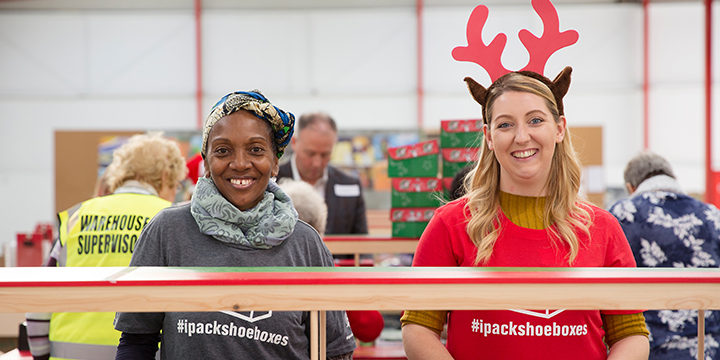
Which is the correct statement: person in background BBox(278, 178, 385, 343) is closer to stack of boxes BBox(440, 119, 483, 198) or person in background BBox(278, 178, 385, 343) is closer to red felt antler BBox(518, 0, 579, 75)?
stack of boxes BBox(440, 119, 483, 198)

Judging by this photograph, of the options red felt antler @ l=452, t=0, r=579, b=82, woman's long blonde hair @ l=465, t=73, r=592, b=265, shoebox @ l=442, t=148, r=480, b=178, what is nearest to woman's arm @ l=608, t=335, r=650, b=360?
woman's long blonde hair @ l=465, t=73, r=592, b=265

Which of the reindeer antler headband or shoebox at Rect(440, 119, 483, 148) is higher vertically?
the reindeer antler headband

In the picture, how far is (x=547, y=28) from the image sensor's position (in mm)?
1587

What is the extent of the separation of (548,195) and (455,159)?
157cm

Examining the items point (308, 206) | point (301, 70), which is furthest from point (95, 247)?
point (301, 70)

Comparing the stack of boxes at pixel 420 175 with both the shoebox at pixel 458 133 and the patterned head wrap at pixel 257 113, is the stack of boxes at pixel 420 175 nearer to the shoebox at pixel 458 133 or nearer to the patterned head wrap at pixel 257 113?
the shoebox at pixel 458 133

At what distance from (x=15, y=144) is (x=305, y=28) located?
6.09 m

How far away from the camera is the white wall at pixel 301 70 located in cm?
1112

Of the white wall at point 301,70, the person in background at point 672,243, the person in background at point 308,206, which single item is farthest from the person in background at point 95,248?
the white wall at point 301,70

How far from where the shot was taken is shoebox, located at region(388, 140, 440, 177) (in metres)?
3.07

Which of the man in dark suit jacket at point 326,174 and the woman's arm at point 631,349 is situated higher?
the man in dark suit jacket at point 326,174

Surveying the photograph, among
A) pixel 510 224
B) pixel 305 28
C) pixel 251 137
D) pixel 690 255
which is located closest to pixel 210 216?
pixel 251 137

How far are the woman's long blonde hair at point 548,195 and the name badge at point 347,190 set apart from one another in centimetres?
230

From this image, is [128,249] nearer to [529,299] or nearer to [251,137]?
[251,137]
